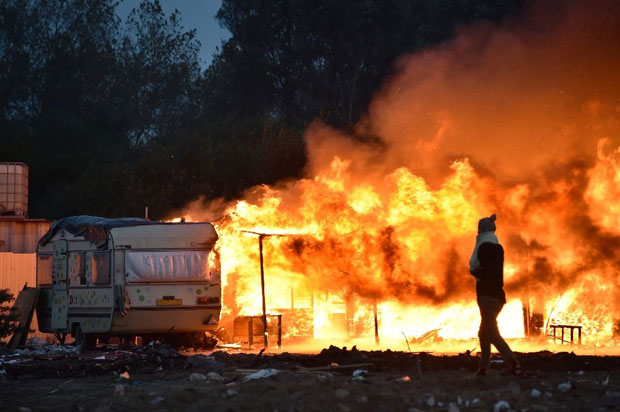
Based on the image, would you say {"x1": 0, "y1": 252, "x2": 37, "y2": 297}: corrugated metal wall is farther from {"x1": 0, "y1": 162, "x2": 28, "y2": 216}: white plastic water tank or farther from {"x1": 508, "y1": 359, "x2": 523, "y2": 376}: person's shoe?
{"x1": 508, "y1": 359, "x2": 523, "y2": 376}: person's shoe

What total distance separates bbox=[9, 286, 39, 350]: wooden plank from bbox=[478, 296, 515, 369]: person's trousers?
12471mm

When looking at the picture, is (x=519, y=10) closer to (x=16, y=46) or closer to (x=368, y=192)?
(x=368, y=192)

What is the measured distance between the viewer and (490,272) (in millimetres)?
12688

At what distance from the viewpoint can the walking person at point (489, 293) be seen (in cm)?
1242

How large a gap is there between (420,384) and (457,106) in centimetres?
1419

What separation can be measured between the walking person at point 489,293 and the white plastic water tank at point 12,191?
62.3ft

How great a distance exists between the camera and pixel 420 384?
11.7 m

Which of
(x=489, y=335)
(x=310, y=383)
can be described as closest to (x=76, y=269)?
(x=310, y=383)

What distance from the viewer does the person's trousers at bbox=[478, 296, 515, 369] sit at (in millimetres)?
12398

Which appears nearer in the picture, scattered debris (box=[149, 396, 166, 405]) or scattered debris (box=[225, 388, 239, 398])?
scattered debris (box=[149, 396, 166, 405])

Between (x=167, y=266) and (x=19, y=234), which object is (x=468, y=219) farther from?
(x=19, y=234)

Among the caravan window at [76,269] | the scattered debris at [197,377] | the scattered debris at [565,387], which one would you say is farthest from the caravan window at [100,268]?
the scattered debris at [565,387]

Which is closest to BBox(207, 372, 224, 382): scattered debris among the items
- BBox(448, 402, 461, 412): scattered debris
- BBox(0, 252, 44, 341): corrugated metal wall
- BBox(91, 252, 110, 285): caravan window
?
BBox(448, 402, 461, 412): scattered debris

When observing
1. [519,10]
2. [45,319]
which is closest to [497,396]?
[45,319]
